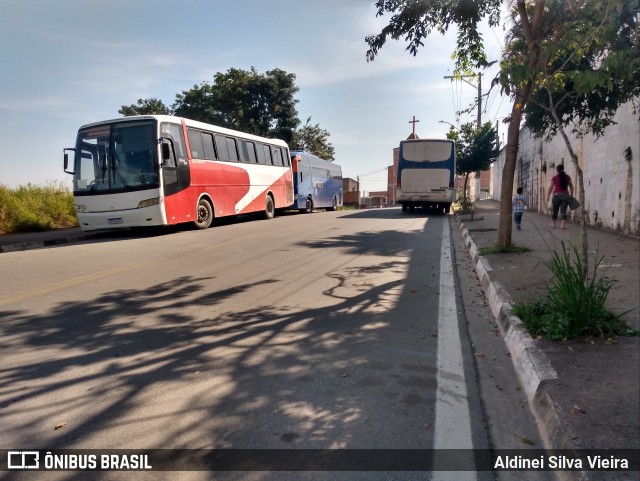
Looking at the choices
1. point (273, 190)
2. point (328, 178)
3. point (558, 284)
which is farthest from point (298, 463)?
point (328, 178)

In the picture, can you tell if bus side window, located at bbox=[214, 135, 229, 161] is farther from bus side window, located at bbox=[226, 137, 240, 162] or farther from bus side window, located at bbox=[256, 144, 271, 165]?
bus side window, located at bbox=[256, 144, 271, 165]

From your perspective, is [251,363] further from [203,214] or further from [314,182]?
[314,182]

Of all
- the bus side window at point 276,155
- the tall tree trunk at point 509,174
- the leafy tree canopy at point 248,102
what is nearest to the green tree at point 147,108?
the leafy tree canopy at point 248,102

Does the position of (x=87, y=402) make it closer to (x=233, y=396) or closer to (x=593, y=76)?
(x=233, y=396)

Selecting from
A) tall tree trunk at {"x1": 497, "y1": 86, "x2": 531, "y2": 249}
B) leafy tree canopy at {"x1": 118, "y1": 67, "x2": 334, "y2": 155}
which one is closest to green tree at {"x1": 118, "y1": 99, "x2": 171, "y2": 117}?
leafy tree canopy at {"x1": 118, "y1": 67, "x2": 334, "y2": 155}

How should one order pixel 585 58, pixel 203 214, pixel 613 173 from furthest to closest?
pixel 203 214 → pixel 613 173 → pixel 585 58

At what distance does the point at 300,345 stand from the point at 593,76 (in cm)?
378

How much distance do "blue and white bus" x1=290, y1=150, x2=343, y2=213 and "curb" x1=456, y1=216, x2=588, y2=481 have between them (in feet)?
66.0

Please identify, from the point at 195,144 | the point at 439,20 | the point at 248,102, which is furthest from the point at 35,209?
the point at 248,102

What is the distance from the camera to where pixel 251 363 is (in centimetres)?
424

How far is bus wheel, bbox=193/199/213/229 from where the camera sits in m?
15.6

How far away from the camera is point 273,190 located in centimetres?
2202

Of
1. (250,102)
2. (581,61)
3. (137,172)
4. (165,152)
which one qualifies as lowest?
(137,172)

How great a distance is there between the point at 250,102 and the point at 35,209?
20.8 meters
